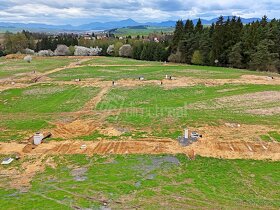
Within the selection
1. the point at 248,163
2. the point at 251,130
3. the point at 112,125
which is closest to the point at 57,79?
the point at 112,125

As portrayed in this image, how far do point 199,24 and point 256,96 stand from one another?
164 feet

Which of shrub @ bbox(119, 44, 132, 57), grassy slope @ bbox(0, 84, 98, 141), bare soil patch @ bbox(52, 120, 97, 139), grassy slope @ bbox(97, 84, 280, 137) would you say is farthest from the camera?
shrub @ bbox(119, 44, 132, 57)

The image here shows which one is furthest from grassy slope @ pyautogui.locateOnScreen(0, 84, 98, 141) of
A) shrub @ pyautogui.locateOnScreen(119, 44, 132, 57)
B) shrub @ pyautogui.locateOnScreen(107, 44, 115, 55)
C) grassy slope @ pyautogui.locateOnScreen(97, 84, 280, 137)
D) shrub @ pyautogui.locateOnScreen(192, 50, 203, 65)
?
shrub @ pyautogui.locateOnScreen(107, 44, 115, 55)

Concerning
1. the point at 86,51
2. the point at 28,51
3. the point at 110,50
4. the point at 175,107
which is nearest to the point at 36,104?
the point at 175,107

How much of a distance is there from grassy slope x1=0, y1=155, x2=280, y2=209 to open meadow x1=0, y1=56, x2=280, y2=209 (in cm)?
5

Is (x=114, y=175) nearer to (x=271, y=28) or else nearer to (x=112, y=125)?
(x=112, y=125)

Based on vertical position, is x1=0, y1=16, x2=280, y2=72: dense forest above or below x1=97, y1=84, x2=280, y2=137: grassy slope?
above

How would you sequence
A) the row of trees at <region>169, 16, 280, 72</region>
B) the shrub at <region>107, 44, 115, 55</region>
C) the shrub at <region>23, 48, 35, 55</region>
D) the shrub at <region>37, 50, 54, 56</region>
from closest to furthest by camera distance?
the row of trees at <region>169, 16, 280, 72</region> → the shrub at <region>37, 50, 54, 56</region> → the shrub at <region>23, 48, 35, 55</region> → the shrub at <region>107, 44, 115, 55</region>

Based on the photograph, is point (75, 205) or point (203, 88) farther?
point (203, 88)

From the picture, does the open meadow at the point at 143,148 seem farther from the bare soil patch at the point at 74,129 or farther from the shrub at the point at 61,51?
the shrub at the point at 61,51

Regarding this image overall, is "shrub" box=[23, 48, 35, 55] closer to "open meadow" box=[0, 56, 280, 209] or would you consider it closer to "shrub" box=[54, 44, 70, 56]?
"shrub" box=[54, 44, 70, 56]

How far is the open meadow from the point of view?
16.6 m

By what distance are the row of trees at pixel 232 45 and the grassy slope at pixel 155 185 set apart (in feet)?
164

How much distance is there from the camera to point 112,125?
29.1 m
